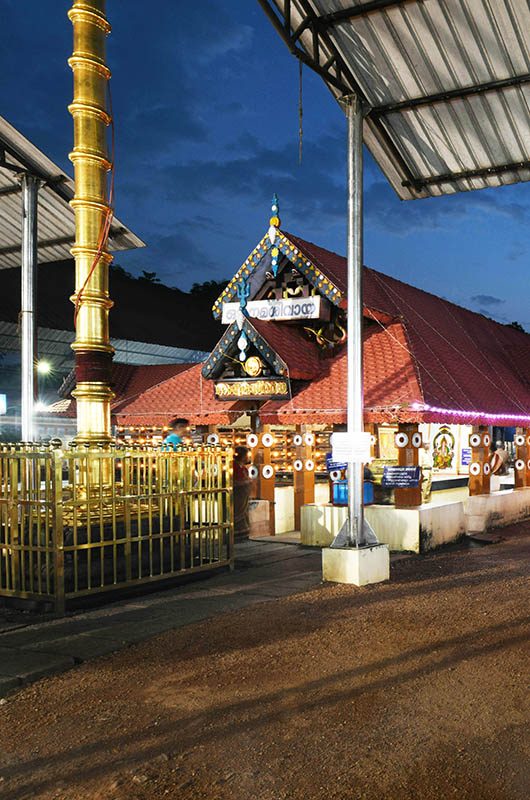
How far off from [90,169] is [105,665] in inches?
270

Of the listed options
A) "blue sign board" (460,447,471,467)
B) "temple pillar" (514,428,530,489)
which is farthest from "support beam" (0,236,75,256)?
"blue sign board" (460,447,471,467)

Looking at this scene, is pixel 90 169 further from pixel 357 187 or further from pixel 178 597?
pixel 178 597

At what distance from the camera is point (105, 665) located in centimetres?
714

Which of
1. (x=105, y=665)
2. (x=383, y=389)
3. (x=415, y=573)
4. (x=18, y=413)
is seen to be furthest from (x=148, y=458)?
(x=18, y=413)

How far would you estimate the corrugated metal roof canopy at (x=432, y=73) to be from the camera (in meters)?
10.1

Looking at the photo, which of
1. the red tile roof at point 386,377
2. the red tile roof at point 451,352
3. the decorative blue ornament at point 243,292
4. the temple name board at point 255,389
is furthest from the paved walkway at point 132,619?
the decorative blue ornament at point 243,292

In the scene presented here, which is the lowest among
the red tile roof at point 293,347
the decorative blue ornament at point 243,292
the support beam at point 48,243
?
the red tile roof at point 293,347

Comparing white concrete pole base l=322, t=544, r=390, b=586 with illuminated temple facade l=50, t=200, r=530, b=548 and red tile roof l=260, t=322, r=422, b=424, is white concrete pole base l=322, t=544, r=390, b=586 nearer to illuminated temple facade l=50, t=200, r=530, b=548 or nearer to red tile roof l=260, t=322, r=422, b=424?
illuminated temple facade l=50, t=200, r=530, b=548

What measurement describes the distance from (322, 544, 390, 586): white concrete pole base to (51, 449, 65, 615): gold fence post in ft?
12.0

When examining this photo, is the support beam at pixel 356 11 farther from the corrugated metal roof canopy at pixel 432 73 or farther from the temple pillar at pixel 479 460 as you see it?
the temple pillar at pixel 479 460

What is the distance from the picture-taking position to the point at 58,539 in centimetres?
902

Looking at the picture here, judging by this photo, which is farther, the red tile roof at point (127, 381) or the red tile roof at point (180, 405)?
the red tile roof at point (127, 381)

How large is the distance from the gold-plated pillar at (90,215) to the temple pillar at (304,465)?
6.61 metres

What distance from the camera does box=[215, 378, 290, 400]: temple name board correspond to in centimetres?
1584
